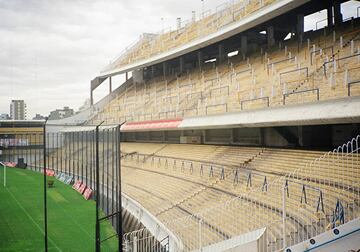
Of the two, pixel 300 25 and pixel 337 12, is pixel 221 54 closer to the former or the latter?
pixel 300 25

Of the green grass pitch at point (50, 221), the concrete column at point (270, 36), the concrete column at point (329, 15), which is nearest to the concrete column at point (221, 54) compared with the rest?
the concrete column at point (270, 36)

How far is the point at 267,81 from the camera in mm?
19234

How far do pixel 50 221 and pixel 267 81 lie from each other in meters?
12.3

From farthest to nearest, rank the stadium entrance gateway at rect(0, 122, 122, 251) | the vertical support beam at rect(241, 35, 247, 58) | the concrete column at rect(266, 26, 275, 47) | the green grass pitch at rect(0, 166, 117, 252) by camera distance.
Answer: the vertical support beam at rect(241, 35, 247, 58) → the concrete column at rect(266, 26, 275, 47) → the green grass pitch at rect(0, 166, 117, 252) → the stadium entrance gateway at rect(0, 122, 122, 251)

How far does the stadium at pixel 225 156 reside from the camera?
10.6 meters

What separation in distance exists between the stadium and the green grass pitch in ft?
0.32

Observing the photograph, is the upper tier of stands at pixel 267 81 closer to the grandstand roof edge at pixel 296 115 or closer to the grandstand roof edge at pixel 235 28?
the grandstand roof edge at pixel 296 115

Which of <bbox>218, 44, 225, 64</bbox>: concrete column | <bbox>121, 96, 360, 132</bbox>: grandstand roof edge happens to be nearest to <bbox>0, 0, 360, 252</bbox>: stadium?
<bbox>121, 96, 360, 132</bbox>: grandstand roof edge

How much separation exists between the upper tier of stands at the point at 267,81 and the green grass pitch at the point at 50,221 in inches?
321

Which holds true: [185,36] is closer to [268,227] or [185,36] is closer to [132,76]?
[132,76]

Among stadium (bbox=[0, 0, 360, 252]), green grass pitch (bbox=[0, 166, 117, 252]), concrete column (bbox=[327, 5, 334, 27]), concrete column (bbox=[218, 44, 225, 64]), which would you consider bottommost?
green grass pitch (bbox=[0, 166, 117, 252])

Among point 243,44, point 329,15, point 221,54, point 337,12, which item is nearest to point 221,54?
point 221,54

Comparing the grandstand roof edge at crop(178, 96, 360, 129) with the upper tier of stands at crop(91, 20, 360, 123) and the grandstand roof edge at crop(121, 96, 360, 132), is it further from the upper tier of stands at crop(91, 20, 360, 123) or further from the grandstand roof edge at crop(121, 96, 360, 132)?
the upper tier of stands at crop(91, 20, 360, 123)

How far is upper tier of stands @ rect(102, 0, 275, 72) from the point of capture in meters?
24.1
